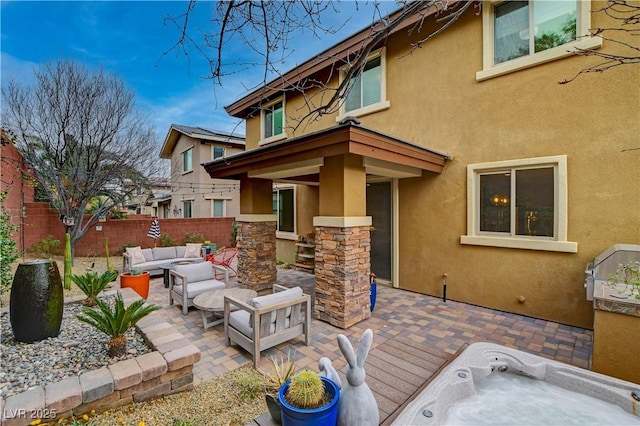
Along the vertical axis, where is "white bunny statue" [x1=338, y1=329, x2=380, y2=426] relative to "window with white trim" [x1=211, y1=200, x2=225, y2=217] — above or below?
below

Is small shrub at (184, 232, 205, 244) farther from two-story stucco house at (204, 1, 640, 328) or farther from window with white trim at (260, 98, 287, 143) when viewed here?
two-story stucco house at (204, 1, 640, 328)

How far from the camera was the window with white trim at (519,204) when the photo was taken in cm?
512

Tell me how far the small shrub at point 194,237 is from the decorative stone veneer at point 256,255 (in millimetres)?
6901

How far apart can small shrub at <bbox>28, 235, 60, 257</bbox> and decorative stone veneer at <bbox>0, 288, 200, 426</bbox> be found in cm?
996

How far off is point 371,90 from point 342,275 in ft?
17.7

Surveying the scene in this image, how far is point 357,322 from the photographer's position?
17.2ft

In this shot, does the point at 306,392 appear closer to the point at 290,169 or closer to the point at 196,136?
the point at 290,169

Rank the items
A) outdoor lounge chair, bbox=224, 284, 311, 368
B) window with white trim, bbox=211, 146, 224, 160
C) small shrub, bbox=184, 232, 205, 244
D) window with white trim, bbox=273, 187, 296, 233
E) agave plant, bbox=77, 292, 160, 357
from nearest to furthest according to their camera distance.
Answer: agave plant, bbox=77, 292, 160, 357
outdoor lounge chair, bbox=224, 284, 311, 368
window with white trim, bbox=273, 187, 296, 233
small shrub, bbox=184, 232, 205, 244
window with white trim, bbox=211, 146, 224, 160

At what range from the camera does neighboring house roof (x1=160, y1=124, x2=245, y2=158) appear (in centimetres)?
1568

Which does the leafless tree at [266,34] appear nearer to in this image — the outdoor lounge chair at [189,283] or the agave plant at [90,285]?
the outdoor lounge chair at [189,283]

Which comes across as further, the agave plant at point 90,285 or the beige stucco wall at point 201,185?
the beige stucco wall at point 201,185

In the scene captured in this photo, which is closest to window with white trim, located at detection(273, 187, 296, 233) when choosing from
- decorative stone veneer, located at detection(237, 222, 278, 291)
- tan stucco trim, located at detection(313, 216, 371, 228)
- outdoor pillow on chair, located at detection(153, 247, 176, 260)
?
decorative stone veneer, located at detection(237, 222, 278, 291)

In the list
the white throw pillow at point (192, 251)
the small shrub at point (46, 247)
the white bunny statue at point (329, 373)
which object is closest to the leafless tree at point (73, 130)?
the small shrub at point (46, 247)

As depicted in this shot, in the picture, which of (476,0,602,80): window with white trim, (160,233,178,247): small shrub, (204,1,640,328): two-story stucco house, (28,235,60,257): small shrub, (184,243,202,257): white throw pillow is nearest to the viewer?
(204,1,640,328): two-story stucco house
